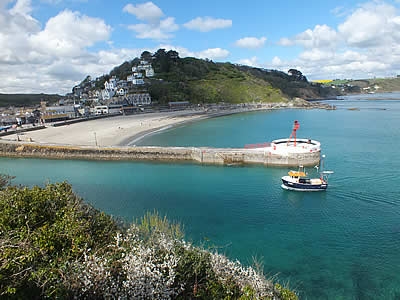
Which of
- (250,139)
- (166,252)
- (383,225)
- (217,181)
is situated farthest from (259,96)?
(166,252)

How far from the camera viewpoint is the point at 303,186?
2108 centimetres

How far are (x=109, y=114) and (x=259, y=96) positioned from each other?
6939 cm

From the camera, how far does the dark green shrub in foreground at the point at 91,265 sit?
18.8 feet

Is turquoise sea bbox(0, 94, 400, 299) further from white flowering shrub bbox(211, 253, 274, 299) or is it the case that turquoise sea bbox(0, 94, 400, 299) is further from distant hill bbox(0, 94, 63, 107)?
distant hill bbox(0, 94, 63, 107)

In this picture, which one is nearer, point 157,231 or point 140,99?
point 157,231

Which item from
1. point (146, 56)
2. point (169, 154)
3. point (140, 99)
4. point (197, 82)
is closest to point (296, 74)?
point (197, 82)

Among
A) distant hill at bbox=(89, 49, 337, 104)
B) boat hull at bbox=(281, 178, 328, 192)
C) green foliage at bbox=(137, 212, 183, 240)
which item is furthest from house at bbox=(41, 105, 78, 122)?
green foliage at bbox=(137, 212, 183, 240)

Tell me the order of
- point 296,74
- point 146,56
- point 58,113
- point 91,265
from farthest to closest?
point 296,74, point 146,56, point 58,113, point 91,265

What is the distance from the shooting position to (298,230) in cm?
1535

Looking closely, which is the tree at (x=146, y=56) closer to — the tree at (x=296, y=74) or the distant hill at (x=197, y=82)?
the distant hill at (x=197, y=82)

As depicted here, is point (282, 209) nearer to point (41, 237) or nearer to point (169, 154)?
point (41, 237)

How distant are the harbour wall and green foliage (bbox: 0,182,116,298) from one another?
2121cm

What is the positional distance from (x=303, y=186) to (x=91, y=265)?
715 inches

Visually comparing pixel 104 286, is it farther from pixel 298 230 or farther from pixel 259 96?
pixel 259 96
